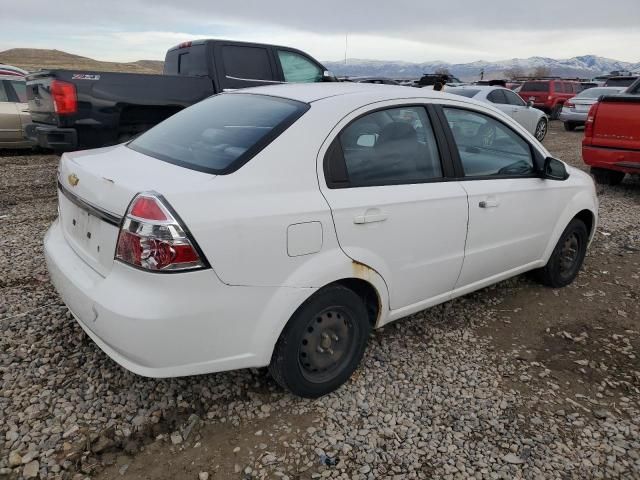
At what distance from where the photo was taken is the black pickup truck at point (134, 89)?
615 cm

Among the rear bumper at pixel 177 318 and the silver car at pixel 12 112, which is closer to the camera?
the rear bumper at pixel 177 318

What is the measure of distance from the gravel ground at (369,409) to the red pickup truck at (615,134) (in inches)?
161

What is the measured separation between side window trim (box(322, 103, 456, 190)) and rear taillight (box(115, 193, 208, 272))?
0.77 meters

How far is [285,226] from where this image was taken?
2.24 meters

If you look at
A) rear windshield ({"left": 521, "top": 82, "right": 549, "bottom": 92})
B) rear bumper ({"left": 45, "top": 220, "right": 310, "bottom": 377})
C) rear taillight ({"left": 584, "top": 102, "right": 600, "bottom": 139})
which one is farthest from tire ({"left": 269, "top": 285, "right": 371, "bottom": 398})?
rear windshield ({"left": 521, "top": 82, "right": 549, "bottom": 92})

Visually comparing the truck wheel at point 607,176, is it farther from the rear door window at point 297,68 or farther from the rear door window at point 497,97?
the rear door window at point 497,97

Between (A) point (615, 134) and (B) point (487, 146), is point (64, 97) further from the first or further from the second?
(A) point (615, 134)

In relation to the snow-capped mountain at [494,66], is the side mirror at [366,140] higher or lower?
higher

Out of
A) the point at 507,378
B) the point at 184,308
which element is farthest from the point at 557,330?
the point at 184,308

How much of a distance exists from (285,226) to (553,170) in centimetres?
235

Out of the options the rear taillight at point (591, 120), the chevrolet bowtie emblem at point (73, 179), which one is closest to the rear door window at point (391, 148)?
the chevrolet bowtie emblem at point (73, 179)

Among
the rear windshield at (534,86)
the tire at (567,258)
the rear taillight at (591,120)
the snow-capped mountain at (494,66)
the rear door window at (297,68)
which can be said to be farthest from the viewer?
the snow-capped mountain at (494,66)

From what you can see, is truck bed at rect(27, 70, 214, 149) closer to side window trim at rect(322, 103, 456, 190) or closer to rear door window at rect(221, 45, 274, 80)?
rear door window at rect(221, 45, 274, 80)

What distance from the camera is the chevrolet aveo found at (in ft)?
6.85
